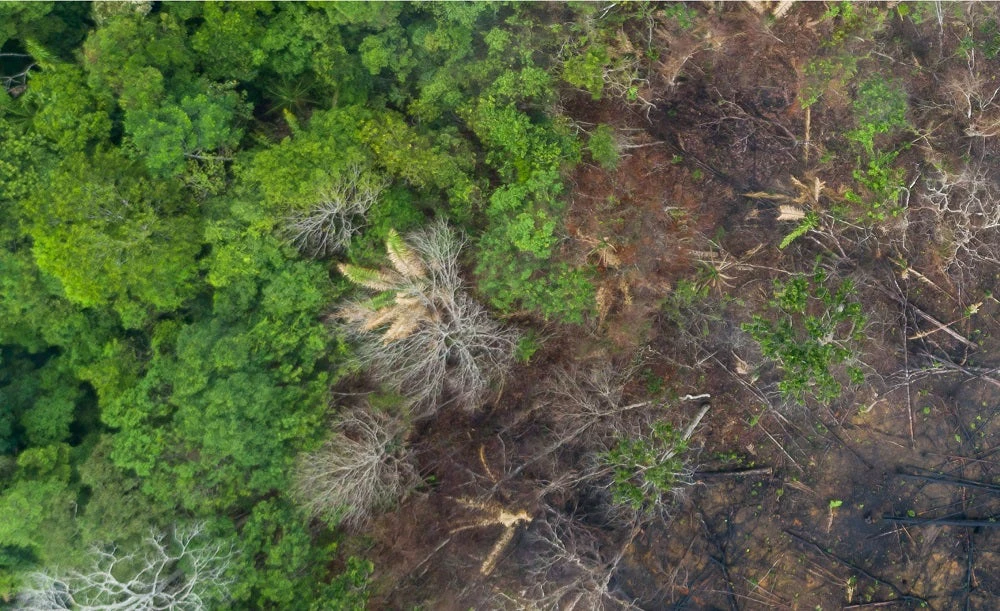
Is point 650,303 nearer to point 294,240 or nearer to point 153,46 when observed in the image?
point 294,240

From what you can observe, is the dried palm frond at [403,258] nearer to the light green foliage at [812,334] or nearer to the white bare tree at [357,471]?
the white bare tree at [357,471]

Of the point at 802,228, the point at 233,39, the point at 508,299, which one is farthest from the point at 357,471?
the point at 802,228

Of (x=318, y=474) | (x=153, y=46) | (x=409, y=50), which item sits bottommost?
(x=318, y=474)

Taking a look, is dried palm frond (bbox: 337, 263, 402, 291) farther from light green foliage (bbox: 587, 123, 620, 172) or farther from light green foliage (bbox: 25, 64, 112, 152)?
light green foliage (bbox: 25, 64, 112, 152)

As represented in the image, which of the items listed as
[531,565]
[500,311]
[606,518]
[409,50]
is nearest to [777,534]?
[606,518]

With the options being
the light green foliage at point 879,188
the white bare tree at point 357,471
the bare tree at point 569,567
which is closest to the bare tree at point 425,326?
the white bare tree at point 357,471

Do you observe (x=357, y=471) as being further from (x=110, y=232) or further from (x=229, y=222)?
(x=110, y=232)

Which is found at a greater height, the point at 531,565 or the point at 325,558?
the point at 325,558
